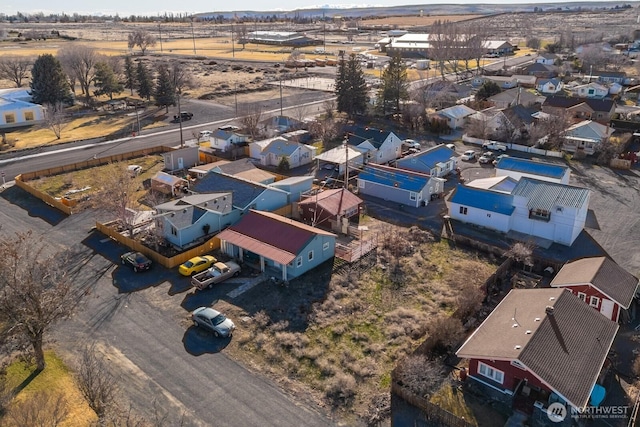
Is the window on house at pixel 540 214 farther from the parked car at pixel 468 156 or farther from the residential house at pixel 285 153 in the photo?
the residential house at pixel 285 153

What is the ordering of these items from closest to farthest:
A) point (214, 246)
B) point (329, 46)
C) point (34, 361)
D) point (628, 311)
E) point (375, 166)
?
point (34, 361) → point (628, 311) → point (214, 246) → point (375, 166) → point (329, 46)

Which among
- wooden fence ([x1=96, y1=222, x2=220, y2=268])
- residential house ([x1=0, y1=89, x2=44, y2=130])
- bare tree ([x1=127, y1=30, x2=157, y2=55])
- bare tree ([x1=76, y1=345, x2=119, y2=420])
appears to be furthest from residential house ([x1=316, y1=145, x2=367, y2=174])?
bare tree ([x1=127, y1=30, x2=157, y2=55])

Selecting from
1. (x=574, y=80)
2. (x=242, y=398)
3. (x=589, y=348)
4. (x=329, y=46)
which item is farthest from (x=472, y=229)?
(x=329, y=46)

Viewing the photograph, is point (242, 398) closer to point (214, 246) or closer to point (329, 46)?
point (214, 246)

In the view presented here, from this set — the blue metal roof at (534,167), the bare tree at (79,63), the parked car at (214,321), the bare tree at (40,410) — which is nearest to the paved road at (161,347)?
the parked car at (214,321)

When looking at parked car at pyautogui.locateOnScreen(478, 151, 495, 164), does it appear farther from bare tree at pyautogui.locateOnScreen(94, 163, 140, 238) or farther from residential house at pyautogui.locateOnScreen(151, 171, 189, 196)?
bare tree at pyautogui.locateOnScreen(94, 163, 140, 238)

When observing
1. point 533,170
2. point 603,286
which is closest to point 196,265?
point 603,286
